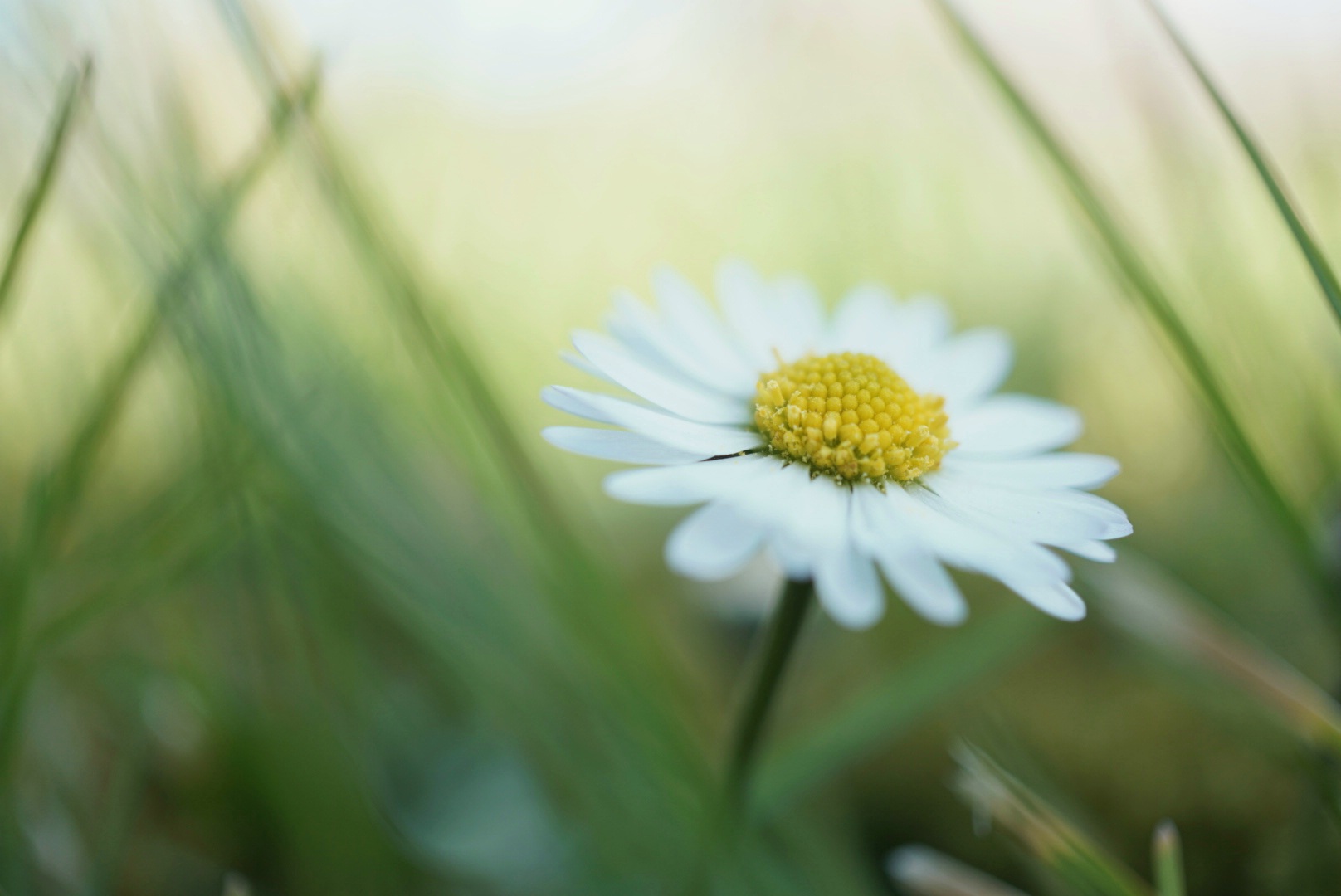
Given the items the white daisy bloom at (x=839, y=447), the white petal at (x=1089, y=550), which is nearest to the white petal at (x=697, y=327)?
the white daisy bloom at (x=839, y=447)

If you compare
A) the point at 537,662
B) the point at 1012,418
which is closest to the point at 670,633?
the point at 537,662

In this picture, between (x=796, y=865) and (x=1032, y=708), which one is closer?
(x=796, y=865)

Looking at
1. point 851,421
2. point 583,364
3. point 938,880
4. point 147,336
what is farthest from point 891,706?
point 147,336

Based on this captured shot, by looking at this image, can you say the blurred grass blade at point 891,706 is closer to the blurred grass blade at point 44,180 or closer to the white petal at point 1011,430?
the white petal at point 1011,430

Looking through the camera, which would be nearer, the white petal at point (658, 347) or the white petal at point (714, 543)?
the white petal at point (714, 543)

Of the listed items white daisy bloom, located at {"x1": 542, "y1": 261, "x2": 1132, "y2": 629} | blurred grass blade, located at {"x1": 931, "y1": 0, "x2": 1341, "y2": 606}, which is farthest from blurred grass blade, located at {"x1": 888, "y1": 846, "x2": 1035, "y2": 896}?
blurred grass blade, located at {"x1": 931, "y1": 0, "x2": 1341, "y2": 606}

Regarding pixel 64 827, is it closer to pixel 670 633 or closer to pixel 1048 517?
pixel 670 633

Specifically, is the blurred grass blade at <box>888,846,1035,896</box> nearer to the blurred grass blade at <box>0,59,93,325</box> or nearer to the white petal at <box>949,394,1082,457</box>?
the white petal at <box>949,394,1082,457</box>

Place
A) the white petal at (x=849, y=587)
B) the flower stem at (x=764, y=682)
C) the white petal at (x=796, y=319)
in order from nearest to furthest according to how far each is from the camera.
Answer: the white petal at (x=849, y=587) → the flower stem at (x=764, y=682) → the white petal at (x=796, y=319)
